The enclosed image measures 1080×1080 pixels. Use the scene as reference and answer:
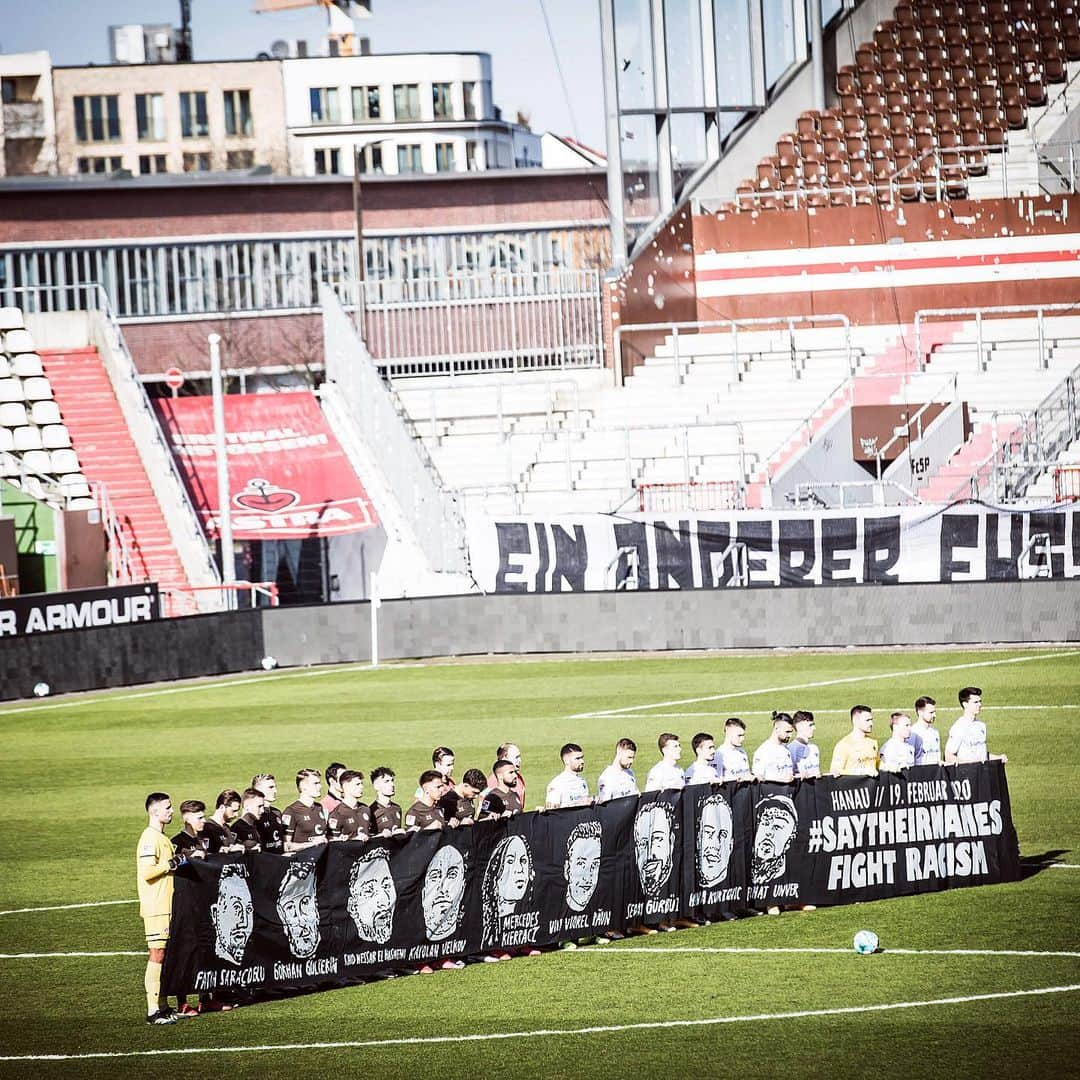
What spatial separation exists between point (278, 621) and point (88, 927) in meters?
16.2

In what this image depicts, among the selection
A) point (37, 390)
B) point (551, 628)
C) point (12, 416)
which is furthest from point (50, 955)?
point (37, 390)

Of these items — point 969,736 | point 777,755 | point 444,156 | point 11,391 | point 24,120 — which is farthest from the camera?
point 444,156

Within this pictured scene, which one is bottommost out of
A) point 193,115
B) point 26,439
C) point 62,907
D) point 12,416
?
point 62,907

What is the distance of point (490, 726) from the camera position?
23.4 meters

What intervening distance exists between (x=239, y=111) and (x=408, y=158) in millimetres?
9652

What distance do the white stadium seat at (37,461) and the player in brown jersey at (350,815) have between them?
2569cm

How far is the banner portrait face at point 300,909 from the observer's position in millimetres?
12414

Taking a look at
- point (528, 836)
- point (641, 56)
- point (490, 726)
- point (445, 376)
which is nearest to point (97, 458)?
point (445, 376)

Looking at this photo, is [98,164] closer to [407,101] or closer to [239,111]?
[239,111]

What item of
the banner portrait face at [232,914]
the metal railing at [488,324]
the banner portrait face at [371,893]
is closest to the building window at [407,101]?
the metal railing at [488,324]

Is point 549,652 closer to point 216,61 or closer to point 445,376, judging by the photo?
point 445,376

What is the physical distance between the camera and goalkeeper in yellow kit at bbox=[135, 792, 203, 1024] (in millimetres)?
12141

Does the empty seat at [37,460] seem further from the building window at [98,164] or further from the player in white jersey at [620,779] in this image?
the building window at [98,164]

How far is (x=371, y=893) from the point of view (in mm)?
12719
